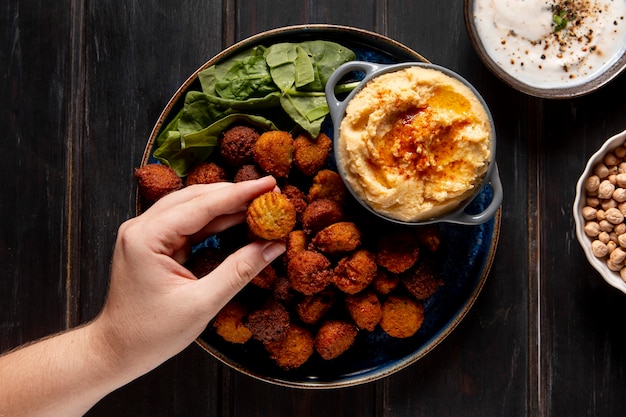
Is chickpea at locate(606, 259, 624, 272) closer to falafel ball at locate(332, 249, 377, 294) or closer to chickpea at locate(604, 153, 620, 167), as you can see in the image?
chickpea at locate(604, 153, 620, 167)

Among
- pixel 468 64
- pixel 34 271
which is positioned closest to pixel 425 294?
pixel 468 64

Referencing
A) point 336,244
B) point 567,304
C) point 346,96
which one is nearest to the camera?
point 336,244

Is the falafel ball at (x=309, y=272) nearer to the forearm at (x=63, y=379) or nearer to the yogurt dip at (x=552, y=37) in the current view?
the forearm at (x=63, y=379)

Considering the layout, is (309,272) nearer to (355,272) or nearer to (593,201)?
(355,272)

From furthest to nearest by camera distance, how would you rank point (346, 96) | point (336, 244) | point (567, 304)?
point (567, 304)
point (346, 96)
point (336, 244)

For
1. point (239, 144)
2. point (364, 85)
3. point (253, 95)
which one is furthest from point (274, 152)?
point (364, 85)

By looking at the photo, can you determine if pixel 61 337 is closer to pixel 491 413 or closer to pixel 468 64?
pixel 491 413

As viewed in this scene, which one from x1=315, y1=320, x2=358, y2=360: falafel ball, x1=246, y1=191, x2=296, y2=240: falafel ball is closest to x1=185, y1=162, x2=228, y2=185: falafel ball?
x1=246, y1=191, x2=296, y2=240: falafel ball
